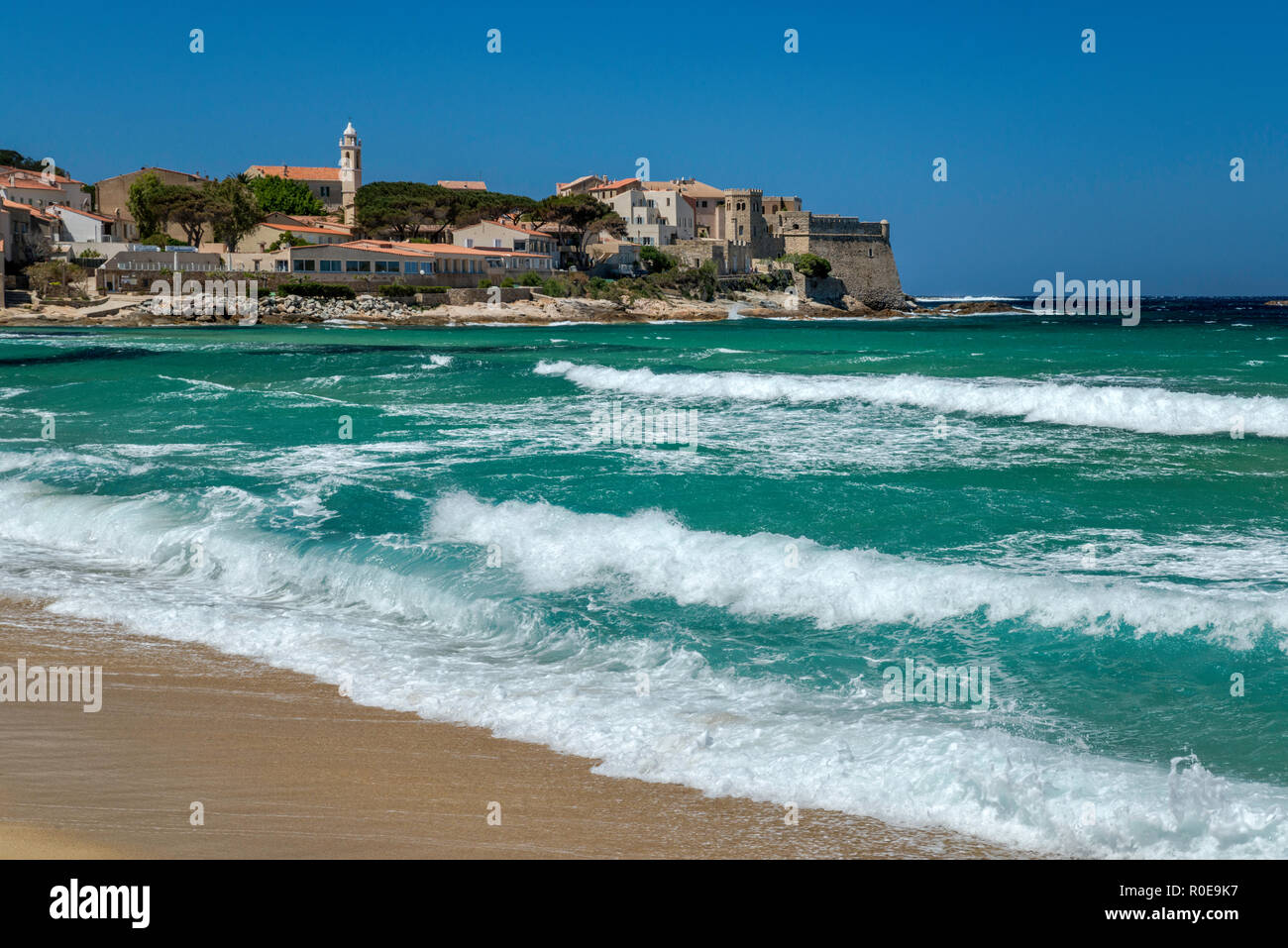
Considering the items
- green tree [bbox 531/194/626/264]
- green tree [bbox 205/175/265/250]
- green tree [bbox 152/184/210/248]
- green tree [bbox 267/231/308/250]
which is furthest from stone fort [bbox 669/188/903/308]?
green tree [bbox 152/184/210/248]

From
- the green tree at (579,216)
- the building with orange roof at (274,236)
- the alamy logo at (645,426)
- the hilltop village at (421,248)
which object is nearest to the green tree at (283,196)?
the hilltop village at (421,248)

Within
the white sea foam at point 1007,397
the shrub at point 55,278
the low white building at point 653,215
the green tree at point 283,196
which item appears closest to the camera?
the white sea foam at point 1007,397

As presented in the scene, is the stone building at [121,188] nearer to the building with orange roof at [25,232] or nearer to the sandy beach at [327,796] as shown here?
the building with orange roof at [25,232]

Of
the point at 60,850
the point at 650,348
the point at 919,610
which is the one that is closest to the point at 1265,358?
the point at 650,348

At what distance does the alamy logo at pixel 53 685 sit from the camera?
6402 millimetres

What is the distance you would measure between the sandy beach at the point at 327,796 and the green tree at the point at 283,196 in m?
85.3

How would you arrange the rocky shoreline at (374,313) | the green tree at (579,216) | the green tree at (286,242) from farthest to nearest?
the green tree at (579,216), the green tree at (286,242), the rocky shoreline at (374,313)

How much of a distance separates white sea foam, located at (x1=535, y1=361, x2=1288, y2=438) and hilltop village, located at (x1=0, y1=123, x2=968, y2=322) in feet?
128

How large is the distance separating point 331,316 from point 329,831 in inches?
2367

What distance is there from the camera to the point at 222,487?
1237cm

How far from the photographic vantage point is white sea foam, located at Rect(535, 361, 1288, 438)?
18.4 metres

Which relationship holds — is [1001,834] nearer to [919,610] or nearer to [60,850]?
[919,610]
